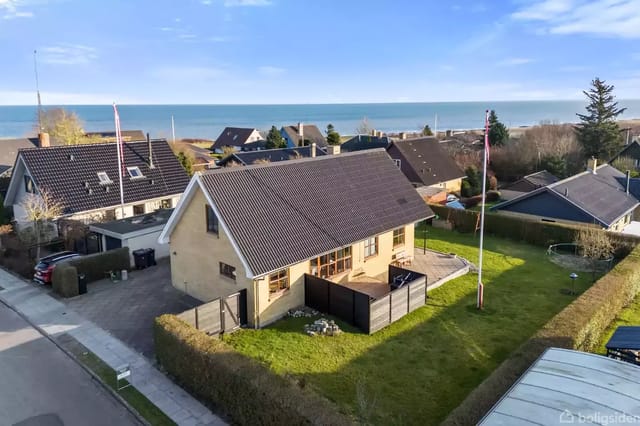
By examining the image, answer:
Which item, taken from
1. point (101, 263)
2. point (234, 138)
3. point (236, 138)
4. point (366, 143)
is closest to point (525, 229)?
point (101, 263)

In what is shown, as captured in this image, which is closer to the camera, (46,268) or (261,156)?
(46,268)

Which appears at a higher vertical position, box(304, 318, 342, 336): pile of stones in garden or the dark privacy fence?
the dark privacy fence

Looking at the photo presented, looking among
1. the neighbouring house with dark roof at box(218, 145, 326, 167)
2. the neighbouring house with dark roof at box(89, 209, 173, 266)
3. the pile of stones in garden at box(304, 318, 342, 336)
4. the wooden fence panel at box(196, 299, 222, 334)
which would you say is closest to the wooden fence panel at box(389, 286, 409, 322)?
the pile of stones in garden at box(304, 318, 342, 336)

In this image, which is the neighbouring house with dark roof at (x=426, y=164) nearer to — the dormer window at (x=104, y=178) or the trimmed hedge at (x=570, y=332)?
the trimmed hedge at (x=570, y=332)

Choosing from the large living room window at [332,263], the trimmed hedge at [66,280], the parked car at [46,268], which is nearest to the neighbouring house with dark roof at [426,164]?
the large living room window at [332,263]

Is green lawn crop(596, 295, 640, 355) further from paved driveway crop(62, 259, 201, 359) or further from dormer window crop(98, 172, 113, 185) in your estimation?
dormer window crop(98, 172, 113, 185)

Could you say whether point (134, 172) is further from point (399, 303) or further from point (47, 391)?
point (399, 303)
